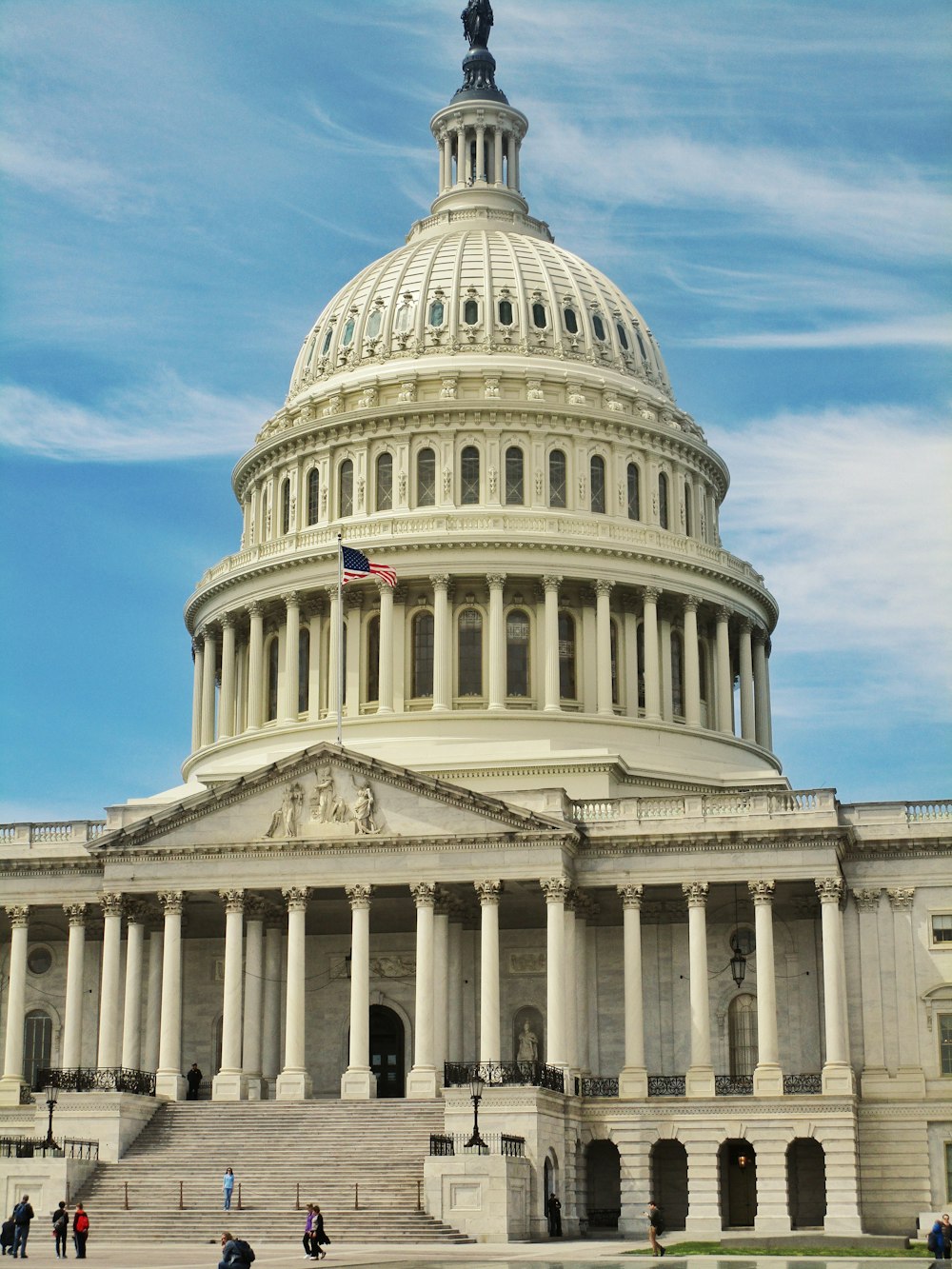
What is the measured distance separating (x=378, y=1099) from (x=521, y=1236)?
31.5ft

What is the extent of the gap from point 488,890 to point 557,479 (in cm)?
2735

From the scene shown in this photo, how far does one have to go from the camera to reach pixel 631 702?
89812mm

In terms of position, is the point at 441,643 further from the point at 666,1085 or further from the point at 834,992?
the point at 834,992

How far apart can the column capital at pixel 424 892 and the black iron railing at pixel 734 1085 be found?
11.4 m

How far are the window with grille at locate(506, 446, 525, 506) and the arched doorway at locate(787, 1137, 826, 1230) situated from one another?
107 ft

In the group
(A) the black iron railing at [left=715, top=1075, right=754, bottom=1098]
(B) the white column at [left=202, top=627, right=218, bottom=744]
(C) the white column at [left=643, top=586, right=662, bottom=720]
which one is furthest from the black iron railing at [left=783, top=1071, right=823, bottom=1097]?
(B) the white column at [left=202, top=627, right=218, bottom=744]

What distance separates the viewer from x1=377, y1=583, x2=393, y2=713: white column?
87938mm

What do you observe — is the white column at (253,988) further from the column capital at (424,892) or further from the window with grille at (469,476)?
the window with grille at (469,476)

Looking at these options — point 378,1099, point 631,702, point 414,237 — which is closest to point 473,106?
point 414,237

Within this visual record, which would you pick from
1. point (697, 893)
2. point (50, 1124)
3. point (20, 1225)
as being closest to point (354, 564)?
point (697, 893)

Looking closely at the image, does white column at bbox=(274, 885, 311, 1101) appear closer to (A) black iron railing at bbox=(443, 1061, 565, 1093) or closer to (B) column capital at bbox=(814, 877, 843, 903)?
(A) black iron railing at bbox=(443, 1061, 565, 1093)

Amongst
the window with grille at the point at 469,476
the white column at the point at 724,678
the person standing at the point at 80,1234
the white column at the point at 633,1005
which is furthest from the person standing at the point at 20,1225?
the white column at the point at 724,678

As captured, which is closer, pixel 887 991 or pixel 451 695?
pixel 887 991

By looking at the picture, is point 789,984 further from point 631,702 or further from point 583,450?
point 583,450
